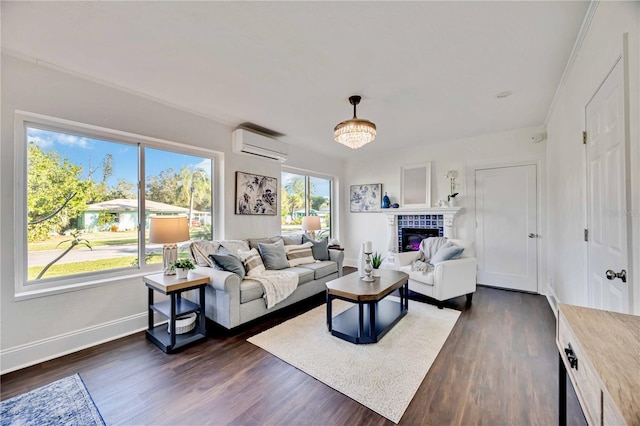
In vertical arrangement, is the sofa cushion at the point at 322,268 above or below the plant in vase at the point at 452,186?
below

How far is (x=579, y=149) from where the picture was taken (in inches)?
87.3

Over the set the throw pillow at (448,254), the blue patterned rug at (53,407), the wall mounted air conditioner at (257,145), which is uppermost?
the wall mounted air conditioner at (257,145)

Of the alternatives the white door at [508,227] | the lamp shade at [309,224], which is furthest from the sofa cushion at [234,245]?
the white door at [508,227]

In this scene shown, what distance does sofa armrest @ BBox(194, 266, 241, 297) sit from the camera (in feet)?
8.47

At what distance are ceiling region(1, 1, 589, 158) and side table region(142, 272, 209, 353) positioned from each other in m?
1.98

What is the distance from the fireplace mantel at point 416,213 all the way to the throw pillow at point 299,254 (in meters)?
1.98

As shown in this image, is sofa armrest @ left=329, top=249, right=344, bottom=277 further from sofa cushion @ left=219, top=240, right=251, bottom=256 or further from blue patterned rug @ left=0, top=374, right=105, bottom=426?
blue patterned rug @ left=0, top=374, right=105, bottom=426

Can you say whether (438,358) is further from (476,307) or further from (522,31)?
(522,31)

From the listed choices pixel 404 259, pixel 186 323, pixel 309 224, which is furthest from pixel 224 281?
pixel 404 259

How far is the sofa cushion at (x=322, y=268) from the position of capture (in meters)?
3.69

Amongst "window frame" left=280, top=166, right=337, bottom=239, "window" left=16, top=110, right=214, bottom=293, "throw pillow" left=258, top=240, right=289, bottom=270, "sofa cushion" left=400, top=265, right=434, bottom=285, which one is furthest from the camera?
"window frame" left=280, top=166, right=337, bottom=239

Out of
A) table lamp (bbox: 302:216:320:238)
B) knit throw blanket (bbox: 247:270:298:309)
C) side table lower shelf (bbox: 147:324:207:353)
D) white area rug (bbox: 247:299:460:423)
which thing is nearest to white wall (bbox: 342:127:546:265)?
table lamp (bbox: 302:216:320:238)

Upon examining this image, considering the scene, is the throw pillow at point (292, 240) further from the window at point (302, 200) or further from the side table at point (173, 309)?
the side table at point (173, 309)

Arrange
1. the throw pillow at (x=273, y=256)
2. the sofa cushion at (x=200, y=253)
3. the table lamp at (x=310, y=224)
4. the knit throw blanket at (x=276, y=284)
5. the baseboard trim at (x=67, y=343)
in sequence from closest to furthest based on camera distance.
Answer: the baseboard trim at (x=67, y=343) < the knit throw blanket at (x=276, y=284) < the sofa cushion at (x=200, y=253) < the throw pillow at (x=273, y=256) < the table lamp at (x=310, y=224)
